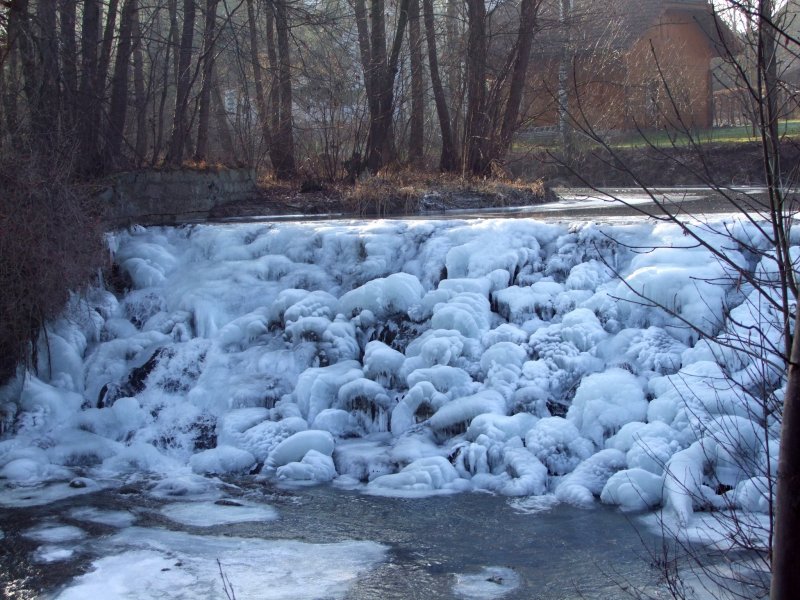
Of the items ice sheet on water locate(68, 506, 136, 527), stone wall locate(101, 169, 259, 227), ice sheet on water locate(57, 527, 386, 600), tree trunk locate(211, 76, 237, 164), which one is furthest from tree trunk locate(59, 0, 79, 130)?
ice sheet on water locate(57, 527, 386, 600)

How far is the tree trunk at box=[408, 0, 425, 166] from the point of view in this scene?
18.9 metres

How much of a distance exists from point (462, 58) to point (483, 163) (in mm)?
2852

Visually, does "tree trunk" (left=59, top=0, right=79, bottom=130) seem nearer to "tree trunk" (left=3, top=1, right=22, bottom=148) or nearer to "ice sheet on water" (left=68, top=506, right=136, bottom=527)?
"tree trunk" (left=3, top=1, right=22, bottom=148)

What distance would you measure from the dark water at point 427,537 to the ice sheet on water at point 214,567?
13 centimetres

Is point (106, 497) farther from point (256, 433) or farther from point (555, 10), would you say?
point (555, 10)

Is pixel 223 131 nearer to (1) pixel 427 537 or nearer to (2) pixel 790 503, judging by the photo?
(1) pixel 427 537

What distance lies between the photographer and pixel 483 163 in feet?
58.4

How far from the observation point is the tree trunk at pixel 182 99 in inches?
560

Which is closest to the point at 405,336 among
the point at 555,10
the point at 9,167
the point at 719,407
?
the point at 719,407

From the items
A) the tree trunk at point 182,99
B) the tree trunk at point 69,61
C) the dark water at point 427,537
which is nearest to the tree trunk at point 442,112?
the tree trunk at point 182,99

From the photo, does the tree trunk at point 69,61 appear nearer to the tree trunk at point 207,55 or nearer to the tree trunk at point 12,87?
the tree trunk at point 12,87

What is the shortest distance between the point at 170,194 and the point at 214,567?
852 cm

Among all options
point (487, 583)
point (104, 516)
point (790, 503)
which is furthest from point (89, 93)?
point (790, 503)

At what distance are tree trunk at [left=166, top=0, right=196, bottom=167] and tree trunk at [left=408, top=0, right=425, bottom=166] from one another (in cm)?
519
